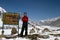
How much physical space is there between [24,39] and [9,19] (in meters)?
3.11

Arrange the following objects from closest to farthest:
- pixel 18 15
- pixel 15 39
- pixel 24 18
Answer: pixel 15 39
pixel 24 18
pixel 18 15

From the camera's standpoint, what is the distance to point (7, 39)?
15375 mm

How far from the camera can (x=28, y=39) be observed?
50.8 ft

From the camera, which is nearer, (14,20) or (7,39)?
(7,39)

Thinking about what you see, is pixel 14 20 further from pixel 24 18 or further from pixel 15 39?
pixel 15 39

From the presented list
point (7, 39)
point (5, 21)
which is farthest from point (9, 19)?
point (7, 39)

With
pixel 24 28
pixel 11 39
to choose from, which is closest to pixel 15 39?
pixel 11 39

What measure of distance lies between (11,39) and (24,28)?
231cm

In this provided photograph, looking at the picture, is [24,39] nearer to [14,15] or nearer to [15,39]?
[15,39]

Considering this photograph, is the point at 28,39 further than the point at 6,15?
No

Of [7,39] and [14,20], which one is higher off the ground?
[14,20]

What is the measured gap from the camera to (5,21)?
17969mm

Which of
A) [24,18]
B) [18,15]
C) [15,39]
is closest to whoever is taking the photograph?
[15,39]

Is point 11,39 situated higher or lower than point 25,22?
lower
